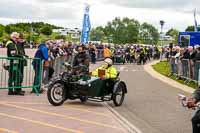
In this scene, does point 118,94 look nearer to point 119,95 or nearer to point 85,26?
point 119,95

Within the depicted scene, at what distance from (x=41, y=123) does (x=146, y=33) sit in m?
104

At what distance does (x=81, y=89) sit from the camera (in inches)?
514

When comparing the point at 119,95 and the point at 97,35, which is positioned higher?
the point at 97,35

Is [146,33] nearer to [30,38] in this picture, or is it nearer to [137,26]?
[137,26]

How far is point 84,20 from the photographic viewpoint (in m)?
34.9

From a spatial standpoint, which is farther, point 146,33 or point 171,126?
point 146,33

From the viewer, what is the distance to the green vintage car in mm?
12852

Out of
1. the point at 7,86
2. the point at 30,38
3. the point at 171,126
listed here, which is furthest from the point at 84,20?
the point at 30,38

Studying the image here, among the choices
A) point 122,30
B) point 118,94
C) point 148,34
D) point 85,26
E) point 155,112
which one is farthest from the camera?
point 148,34

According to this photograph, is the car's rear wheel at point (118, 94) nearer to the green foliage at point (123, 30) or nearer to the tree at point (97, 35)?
the tree at point (97, 35)

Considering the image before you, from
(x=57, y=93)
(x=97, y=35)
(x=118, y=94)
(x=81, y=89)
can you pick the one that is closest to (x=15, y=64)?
(x=57, y=93)

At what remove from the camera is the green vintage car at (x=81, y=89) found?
12852mm

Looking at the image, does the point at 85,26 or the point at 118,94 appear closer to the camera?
the point at 118,94

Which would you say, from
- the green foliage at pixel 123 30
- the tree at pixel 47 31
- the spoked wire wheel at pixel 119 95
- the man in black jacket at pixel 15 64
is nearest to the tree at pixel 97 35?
the green foliage at pixel 123 30
